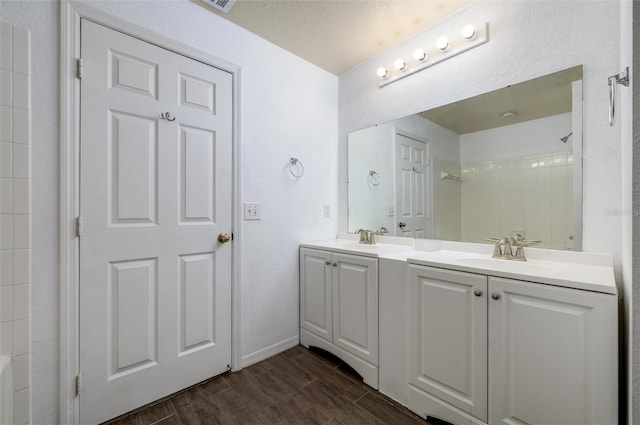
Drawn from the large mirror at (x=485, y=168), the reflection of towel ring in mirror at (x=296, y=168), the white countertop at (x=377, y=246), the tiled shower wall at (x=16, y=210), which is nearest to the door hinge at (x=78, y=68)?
the tiled shower wall at (x=16, y=210)

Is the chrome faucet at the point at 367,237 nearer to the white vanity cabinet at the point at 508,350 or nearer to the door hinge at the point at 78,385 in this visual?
the white vanity cabinet at the point at 508,350

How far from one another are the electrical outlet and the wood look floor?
41.5 inches

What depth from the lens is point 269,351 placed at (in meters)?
2.00

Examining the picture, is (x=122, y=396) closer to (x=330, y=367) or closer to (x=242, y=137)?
(x=330, y=367)

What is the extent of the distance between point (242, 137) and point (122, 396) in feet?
5.39

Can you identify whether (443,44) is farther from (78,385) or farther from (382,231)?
(78,385)

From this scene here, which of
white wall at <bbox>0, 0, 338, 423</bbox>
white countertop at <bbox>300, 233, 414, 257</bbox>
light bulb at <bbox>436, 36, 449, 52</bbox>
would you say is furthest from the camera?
white countertop at <bbox>300, 233, 414, 257</bbox>

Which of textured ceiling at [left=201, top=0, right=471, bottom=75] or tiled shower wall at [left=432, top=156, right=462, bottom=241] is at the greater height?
textured ceiling at [left=201, top=0, right=471, bottom=75]

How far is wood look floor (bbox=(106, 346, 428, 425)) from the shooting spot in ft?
4.55

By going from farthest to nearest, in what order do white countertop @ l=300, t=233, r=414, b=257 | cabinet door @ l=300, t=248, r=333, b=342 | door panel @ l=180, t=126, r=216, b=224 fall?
cabinet door @ l=300, t=248, r=333, b=342, white countertop @ l=300, t=233, r=414, b=257, door panel @ l=180, t=126, r=216, b=224

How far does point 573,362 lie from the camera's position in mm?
981

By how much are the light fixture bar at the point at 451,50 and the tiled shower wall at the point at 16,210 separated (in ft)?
6.95

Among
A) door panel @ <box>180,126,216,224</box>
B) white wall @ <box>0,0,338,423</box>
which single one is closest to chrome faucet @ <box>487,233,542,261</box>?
white wall @ <box>0,0,338,423</box>

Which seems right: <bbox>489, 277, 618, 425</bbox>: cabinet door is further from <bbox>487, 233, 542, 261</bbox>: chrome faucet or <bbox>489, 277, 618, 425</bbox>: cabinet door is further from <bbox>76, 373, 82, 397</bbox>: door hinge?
<bbox>76, 373, 82, 397</bbox>: door hinge
